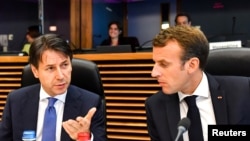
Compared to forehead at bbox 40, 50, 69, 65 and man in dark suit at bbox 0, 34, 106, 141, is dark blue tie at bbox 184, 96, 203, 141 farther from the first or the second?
forehead at bbox 40, 50, 69, 65

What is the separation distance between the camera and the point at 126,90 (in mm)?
3475

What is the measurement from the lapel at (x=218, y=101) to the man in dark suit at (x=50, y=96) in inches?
23.4

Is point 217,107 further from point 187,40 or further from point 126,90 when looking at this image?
point 126,90

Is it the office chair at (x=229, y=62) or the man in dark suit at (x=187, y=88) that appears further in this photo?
the office chair at (x=229, y=62)

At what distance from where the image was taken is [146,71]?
333 centimetres

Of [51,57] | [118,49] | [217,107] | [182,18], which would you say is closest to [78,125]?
[51,57]

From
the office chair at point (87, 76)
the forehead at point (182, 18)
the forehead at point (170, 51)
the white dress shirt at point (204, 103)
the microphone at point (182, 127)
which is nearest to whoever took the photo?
the microphone at point (182, 127)

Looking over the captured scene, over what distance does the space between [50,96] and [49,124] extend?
0.16 metres

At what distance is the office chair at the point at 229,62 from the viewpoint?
184 centimetres

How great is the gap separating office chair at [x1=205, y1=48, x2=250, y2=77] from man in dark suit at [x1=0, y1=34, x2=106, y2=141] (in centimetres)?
64

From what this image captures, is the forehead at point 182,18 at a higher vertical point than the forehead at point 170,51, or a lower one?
higher

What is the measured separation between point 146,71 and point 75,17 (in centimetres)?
354

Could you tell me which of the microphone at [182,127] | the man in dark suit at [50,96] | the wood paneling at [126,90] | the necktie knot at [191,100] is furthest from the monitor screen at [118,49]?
the microphone at [182,127]

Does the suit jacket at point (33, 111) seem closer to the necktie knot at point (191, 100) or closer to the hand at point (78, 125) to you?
the hand at point (78, 125)
